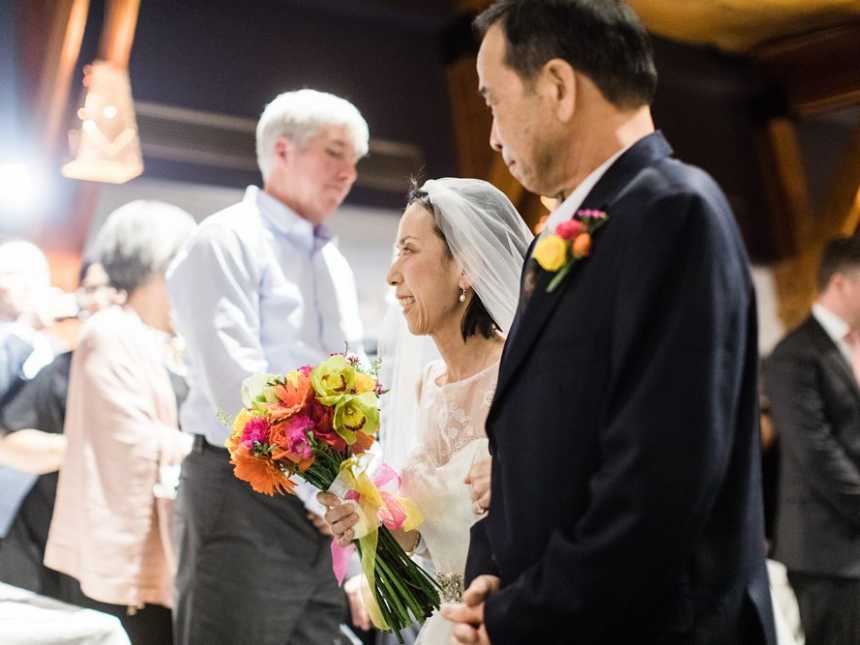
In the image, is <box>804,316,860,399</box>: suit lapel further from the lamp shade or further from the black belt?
the lamp shade

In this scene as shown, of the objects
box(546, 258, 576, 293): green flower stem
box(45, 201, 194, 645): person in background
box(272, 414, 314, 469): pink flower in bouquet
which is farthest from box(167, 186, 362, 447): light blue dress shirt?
box(546, 258, 576, 293): green flower stem

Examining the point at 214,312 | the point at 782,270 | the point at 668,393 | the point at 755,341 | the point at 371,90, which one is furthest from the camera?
the point at 782,270

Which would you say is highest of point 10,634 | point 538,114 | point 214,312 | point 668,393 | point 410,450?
point 538,114

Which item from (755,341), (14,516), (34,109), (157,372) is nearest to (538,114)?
(755,341)

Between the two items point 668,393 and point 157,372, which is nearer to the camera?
point 668,393

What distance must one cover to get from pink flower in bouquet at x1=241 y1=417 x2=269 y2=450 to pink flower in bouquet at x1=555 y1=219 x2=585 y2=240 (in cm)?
78

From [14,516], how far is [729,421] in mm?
2508

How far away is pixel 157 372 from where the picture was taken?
3.30 meters

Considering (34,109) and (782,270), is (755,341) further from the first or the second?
(782,270)

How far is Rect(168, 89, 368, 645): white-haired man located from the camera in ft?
9.32

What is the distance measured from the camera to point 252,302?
2898 millimetres

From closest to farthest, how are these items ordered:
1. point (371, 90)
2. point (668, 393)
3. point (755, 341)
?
point (668, 393)
point (755, 341)
point (371, 90)

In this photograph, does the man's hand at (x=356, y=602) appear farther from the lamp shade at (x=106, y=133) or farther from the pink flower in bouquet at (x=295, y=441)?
the lamp shade at (x=106, y=133)

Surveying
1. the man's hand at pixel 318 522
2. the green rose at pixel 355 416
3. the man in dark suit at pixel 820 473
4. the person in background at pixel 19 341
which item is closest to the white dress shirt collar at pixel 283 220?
the man's hand at pixel 318 522
